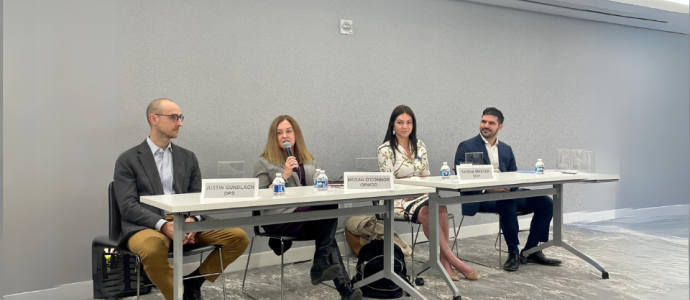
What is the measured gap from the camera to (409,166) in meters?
3.67

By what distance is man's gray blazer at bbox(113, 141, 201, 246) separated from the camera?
2.57 m

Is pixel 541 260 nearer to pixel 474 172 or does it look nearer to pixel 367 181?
pixel 474 172

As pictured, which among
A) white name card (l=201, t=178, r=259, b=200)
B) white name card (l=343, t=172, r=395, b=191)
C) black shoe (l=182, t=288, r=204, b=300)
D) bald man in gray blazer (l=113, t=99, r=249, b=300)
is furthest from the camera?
black shoe (l=182, t=288, r=204, b=300)

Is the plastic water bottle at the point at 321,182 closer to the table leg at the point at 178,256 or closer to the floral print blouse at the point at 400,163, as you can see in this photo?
the table leg at the point at 178,256

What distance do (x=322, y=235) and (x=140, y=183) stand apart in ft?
3.43

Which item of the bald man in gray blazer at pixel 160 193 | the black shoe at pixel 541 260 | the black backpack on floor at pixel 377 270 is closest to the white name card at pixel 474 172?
the black backpack on floor at pixel 377 270

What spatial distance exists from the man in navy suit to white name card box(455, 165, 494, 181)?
1.75 feet

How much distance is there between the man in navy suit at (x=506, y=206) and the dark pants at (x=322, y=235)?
1.18 m

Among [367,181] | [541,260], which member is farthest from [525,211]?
[367,181]

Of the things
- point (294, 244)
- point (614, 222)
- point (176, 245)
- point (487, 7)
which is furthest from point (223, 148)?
point (614, 222)

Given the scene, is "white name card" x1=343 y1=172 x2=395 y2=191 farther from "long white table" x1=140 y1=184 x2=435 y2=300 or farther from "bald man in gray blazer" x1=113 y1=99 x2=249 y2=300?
"bald man in gray blazer" x1=113 y1=99 x2=249 y2=300

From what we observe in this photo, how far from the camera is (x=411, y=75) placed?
184 inches

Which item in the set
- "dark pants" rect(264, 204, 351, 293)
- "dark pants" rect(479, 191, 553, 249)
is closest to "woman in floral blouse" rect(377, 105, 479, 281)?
"dark pants" rect(479, 191, 553, 249)

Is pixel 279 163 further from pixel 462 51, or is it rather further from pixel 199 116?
pixel 462 51
